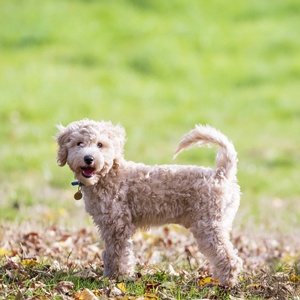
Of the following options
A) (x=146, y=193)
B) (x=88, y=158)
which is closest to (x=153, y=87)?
(x=146, y=193)

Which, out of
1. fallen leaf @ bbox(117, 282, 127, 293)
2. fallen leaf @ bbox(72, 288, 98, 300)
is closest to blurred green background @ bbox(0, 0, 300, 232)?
fallen leaf @ bbox(117, 282, 127, 293)

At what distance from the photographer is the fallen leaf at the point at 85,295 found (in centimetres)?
422

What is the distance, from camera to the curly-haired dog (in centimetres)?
474

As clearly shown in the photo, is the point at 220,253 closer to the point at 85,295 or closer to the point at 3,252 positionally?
the point at 85,295

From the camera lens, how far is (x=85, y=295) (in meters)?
4.26

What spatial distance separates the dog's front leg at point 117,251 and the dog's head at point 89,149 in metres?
0.46

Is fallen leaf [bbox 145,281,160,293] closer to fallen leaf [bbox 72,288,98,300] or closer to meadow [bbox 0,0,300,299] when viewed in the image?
fallen leaf [bbox 72,288,98,300]

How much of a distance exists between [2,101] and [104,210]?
924 centimetres

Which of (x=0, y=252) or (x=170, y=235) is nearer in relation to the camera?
(x=0, y=252)

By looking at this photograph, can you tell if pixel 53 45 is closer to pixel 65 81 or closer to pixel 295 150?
pixel 65 81

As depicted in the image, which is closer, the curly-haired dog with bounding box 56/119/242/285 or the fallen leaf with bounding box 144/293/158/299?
the fallen leaf with bounding box 144/293/158/299

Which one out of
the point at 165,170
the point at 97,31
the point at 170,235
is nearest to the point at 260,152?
the point at 170,235

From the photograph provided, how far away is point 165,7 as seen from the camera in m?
19.7

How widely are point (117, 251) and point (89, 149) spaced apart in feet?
2.88
